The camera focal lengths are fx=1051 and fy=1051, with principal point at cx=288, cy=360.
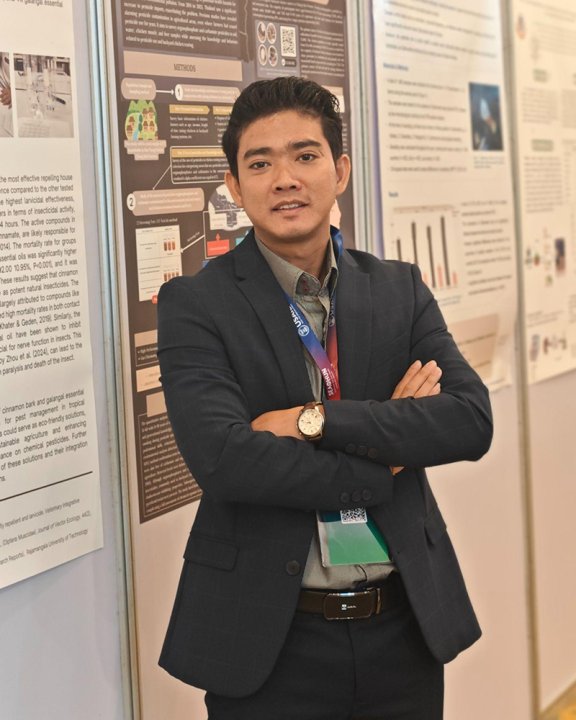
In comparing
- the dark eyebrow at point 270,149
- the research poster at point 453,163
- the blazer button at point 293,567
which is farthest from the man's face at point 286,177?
the research poster at point 453,163

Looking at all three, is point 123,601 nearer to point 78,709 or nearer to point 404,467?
point 78,709

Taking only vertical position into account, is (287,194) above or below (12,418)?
above

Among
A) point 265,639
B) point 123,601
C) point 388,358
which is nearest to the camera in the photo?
point 265,639

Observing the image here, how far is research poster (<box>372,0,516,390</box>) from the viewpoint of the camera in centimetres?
313

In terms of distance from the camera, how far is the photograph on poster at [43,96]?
1962 millimetres

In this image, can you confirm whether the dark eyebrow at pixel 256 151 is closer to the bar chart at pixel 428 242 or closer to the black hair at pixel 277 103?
the black hair at pixel 277 103

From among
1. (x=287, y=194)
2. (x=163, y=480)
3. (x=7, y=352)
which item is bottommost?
(x=163, y=480)

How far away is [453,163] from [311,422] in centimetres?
179

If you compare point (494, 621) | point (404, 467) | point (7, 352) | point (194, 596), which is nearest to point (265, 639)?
point (194, 596)

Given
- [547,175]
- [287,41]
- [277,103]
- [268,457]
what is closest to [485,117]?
[547,175]

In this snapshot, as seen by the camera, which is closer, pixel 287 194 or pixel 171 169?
pixel 287 194

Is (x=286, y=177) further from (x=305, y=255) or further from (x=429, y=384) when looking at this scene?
(x=429, y=384)

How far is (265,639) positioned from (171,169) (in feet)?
3.42

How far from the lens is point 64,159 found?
81.5 inches
